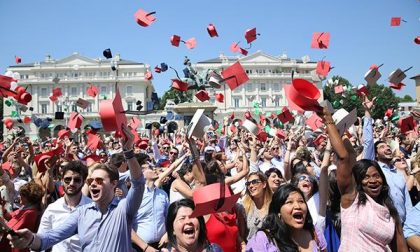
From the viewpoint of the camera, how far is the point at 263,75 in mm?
85312

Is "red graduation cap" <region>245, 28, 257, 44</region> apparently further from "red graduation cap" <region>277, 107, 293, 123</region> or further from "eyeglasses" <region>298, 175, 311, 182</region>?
"eyeglasses" <region>298, 175, 311, 182</region>

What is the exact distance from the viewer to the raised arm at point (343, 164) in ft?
10.1

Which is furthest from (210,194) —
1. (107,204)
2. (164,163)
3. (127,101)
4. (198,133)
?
(127,101)

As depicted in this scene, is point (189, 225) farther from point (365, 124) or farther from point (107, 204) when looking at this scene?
point (365, 124)

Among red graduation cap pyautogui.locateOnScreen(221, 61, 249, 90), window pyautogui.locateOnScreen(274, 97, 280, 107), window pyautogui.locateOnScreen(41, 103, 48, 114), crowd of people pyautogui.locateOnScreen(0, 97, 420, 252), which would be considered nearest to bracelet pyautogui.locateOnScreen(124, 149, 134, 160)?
crowd of people pyautogui.locateOnScreen(0, 97, 420, 252)

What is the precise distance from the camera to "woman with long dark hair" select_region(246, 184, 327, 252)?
3.00m

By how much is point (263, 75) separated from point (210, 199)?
83575 mm

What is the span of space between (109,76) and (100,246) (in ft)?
274

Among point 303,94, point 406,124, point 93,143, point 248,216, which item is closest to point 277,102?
point 406,124

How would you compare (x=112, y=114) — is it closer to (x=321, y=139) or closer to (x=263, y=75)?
(x=321, y=139)

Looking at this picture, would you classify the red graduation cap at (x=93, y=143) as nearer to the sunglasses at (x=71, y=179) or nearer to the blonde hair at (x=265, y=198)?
the sunglasses at (x=71, y=179)

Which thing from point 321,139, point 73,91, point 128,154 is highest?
point 73,91

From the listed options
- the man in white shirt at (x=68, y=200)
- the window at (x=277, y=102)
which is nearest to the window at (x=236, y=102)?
the window at (x=277, y=102)

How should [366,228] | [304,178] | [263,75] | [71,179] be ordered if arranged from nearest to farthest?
1. [366,228]
2. [71,179]
3. [304,178]
4. [263,75]
